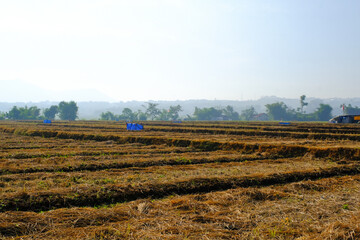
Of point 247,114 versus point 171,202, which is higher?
point 247,114

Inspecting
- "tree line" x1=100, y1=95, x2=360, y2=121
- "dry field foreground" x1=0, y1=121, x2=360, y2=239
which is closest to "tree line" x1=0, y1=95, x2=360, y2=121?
"tree line" x1=100, y1=95, x2=360, y2=121

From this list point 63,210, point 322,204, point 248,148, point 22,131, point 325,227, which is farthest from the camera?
point 22,131

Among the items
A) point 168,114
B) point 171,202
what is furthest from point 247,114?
point 171,202

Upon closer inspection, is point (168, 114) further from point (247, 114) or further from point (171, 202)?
point (171, 202)

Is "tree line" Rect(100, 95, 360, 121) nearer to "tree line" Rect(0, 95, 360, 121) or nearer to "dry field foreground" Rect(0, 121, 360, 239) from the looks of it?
"tree line" Rect(0, 95, 360, 121)

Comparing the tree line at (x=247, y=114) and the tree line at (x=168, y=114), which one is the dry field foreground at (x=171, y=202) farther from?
the tree line at (x=247, y=114)

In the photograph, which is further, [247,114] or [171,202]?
[247,114]

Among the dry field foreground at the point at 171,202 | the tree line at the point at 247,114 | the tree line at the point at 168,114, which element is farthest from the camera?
the tree line at the point at 247,114

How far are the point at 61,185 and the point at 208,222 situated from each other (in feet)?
17.7

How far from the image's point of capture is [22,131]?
4047 centimetres

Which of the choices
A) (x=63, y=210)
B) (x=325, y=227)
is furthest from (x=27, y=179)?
(x=325, y=227)

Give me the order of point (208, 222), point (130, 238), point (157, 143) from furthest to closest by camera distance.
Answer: point (157, 143), point (208, 222), point (130, 238)

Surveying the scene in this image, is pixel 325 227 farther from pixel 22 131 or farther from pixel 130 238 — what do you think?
pixel 22 131

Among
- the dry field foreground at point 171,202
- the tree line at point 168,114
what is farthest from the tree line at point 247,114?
the dry field foreground at point 171,202
